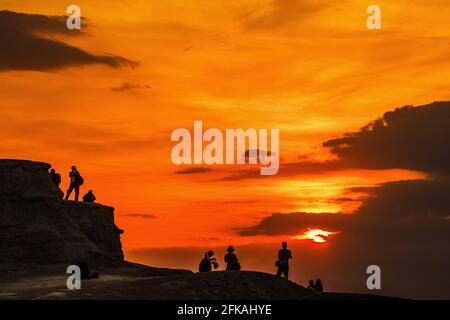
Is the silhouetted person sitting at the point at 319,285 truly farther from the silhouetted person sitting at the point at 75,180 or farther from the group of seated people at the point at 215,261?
the silhouetted person sitting at the point at 75,180

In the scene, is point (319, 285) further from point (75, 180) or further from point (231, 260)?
point (75, 180)

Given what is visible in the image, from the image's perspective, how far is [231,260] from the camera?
39219mm

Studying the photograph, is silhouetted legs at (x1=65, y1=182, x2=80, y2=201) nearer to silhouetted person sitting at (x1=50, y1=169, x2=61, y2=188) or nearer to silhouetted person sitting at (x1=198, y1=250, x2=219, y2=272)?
silhouetted person sitting at (x1=50, y1=169, x2=61, y2=188)

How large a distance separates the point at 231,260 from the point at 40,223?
15.0m

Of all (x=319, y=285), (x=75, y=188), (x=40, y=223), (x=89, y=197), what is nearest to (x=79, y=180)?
(x=75, y=188)

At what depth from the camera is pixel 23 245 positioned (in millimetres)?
47938

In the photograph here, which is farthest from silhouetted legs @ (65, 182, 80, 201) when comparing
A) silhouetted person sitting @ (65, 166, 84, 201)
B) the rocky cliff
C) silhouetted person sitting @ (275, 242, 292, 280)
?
silhouetted person sitting @ (275, 242, 292, 280)

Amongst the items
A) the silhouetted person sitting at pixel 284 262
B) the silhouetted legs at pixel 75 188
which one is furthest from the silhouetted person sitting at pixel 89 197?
the silhouetted person sitting at pixel 284 262

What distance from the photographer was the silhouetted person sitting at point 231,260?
38.9 metres

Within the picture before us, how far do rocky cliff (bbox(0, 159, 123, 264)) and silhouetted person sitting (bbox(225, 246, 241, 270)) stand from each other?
10219mm
